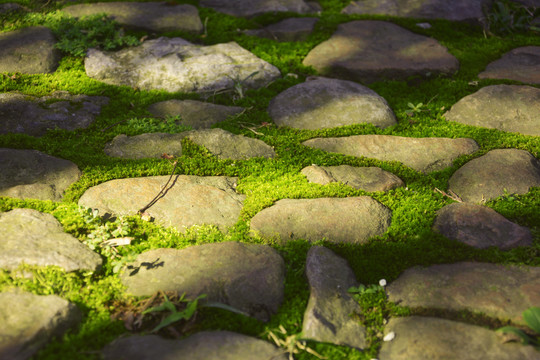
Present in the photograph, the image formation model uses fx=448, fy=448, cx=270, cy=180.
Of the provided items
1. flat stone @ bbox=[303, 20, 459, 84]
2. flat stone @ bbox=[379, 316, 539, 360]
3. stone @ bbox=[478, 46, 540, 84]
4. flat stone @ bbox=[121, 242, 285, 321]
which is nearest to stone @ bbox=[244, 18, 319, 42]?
flat stone @ bbox=[303, 20, 459, 84]

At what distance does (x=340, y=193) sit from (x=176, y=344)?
1.57 m

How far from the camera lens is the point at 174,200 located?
3.05 metres

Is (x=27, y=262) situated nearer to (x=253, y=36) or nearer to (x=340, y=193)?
(x=340, y=193)

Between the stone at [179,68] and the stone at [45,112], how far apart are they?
51 cm

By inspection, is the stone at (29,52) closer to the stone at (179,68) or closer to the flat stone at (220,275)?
the stone at (179,68)

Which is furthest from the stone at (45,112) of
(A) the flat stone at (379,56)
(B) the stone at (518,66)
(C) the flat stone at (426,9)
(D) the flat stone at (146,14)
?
(B) the stone at (518,66)

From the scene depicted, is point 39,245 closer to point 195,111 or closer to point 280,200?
point 280,200

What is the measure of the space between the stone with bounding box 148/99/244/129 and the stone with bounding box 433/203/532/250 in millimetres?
2088

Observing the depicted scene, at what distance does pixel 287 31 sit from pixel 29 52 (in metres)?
2.86

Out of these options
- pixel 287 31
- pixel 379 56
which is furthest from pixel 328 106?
pixel 287 31

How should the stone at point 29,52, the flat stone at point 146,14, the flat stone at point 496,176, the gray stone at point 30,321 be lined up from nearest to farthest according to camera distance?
1. the gray stone at point 30,321
2. the flat stone at point 496,176
3. the stone at point 29,52
4. the flat stone at point 146,14

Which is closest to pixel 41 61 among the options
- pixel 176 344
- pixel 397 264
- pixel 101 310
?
pixel 101 310

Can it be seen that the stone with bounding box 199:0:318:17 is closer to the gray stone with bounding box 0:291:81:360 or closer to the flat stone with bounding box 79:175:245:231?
the flat stone with bounding box 79:175:245:231

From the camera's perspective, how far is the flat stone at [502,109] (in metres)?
3.97
